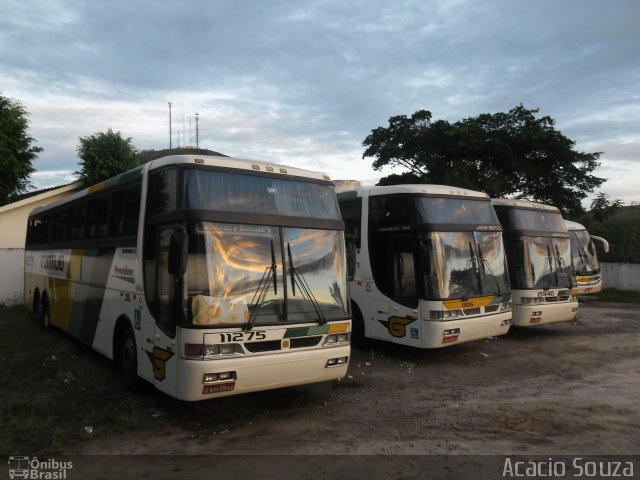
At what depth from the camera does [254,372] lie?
5.95 m

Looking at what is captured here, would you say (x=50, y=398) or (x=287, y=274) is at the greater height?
(x=287, y=274)

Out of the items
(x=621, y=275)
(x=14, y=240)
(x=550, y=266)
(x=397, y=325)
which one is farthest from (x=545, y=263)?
(x=14, y=240)

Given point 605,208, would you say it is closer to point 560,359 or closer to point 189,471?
point 560,359

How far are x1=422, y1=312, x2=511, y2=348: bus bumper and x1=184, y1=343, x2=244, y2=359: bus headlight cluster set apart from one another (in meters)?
4.20

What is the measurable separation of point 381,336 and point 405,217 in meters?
2.28

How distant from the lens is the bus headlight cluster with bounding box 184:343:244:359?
5.69 m

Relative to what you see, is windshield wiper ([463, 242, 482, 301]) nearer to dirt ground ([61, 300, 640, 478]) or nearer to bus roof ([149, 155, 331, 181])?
dirt ground ([61, 300, 640, 478])

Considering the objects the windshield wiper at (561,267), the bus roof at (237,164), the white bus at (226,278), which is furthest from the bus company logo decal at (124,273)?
the windshield wiper at (561,267)

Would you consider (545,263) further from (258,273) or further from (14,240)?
(14,240)

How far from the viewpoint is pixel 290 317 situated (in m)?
6.24

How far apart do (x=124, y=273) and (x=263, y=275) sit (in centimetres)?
236

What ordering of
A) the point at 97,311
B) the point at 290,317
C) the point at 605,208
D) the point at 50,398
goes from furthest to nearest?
1. the point at 605,208
2. the point at 97,311
3. the point at 50,398
4. the point at 290,317

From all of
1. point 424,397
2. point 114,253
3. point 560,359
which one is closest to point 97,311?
point 114,253

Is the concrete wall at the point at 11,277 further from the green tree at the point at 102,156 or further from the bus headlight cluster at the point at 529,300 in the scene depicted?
the bus headlight cluster at the point at 529,300
